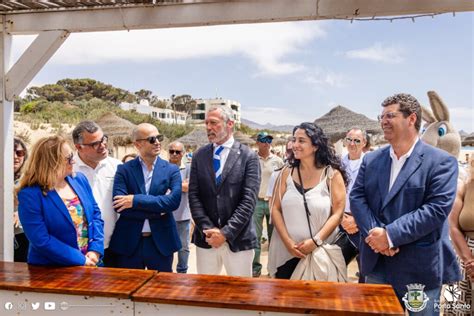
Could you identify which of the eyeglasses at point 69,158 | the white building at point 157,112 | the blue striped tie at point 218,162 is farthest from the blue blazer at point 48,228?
the white building at point 157,112

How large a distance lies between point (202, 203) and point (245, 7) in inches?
58.2

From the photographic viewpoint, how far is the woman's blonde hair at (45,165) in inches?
99.5

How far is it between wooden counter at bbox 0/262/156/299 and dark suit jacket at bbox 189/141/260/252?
0.97 meters

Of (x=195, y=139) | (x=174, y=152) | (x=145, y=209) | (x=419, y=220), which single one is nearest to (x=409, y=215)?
(x=419, y=220)

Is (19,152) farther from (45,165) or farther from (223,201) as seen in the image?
(223,201)

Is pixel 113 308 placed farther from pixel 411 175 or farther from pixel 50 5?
pixel 50 5

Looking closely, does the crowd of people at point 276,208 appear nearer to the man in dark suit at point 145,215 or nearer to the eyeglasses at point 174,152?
the man in dark suit at point 145,215

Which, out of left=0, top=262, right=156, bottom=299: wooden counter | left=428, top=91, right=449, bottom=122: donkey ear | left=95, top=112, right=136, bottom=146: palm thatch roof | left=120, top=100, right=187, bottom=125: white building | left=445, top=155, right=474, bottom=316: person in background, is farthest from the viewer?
left=120, top=100, right=187, bottom=125: white building

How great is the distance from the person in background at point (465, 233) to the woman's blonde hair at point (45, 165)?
2.66 meters

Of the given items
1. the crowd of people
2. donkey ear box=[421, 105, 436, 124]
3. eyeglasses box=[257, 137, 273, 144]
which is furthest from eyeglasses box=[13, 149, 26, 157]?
donkey ear box=[421, 105, 436, 124]

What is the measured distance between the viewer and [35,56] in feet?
11.7

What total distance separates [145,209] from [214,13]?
1534mm

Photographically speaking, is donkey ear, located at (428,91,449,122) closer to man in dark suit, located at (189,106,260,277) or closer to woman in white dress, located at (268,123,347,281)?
woman in white dress, located at (268,123,347,281)

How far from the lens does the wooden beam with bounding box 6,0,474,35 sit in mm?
3029
